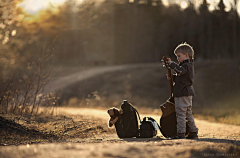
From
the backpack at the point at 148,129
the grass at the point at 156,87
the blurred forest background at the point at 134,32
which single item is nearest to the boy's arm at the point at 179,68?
the backpack at the point at 148,129

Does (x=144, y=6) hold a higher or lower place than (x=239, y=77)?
higher

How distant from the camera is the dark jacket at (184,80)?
5535 millimetres

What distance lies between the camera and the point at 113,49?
3853cm

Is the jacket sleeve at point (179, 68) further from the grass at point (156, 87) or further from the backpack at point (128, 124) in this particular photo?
the grass at point (156, 87)

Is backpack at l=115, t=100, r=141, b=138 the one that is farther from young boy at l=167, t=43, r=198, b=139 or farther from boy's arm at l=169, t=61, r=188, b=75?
boy's arm at l=169, t=61, r=188, b=75

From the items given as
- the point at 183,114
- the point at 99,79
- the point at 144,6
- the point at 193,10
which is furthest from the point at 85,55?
the point at 183,114

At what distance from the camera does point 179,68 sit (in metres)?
5.50

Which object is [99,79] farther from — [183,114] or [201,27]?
[201,27]

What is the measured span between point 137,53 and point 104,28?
5.67 m

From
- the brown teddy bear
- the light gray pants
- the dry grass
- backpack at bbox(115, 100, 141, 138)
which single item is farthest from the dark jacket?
the dry grass

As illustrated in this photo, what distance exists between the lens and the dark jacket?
554 centimetres

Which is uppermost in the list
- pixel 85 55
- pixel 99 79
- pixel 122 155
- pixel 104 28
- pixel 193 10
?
pixel 193 10

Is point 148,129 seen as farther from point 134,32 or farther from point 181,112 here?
point 134,32

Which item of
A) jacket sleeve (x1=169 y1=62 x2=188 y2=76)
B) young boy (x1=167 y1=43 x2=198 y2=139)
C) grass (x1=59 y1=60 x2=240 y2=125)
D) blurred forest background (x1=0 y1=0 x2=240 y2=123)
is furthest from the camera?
blurred forest background (x1=0 y1=0 x2=240 y2=123)
